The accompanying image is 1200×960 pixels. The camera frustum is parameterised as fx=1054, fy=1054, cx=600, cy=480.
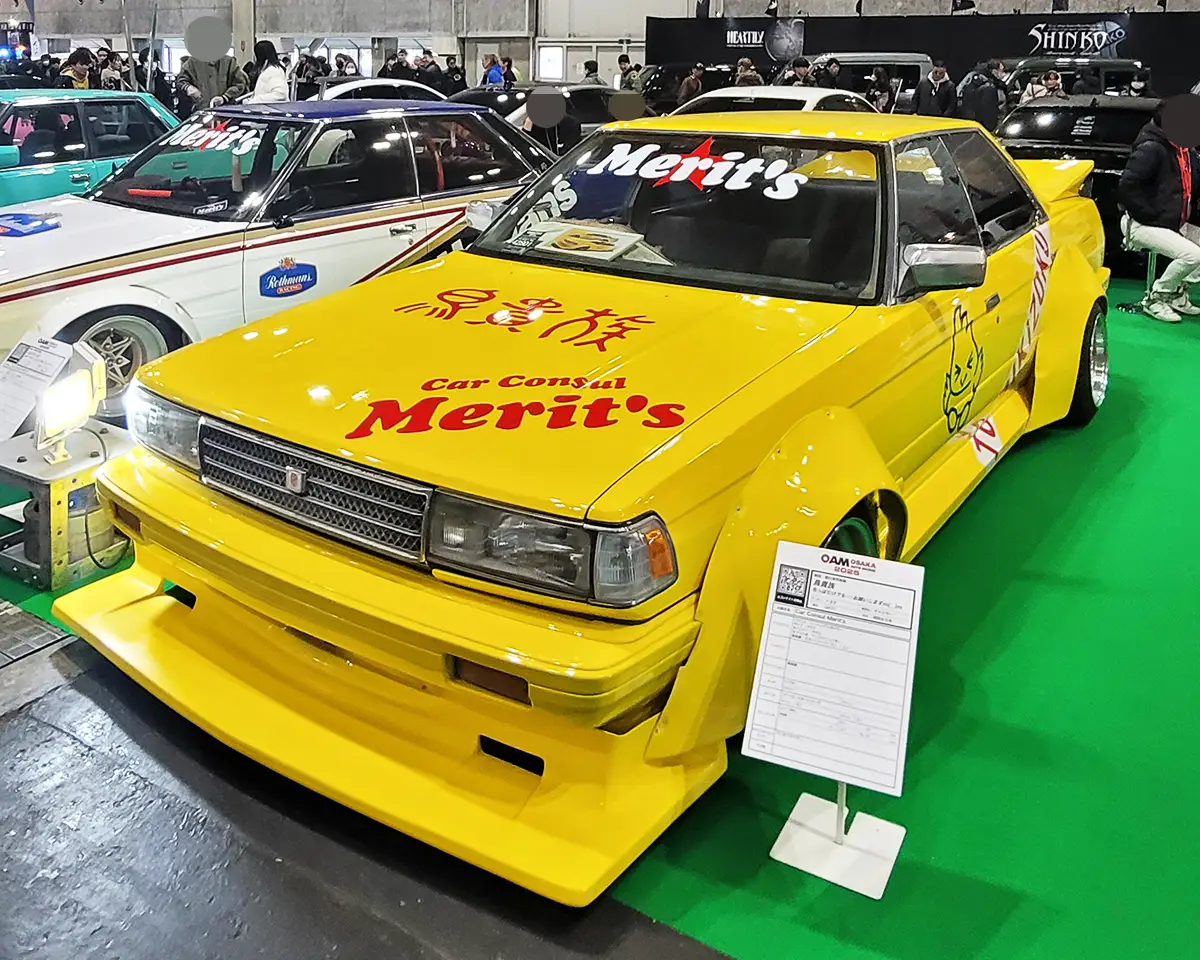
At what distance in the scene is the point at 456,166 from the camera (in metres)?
5.89

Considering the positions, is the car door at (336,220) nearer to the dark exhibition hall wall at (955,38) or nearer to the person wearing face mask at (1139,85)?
the person wearing face mask at (1139,85)

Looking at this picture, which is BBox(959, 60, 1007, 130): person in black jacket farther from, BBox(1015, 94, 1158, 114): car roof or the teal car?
the teal car

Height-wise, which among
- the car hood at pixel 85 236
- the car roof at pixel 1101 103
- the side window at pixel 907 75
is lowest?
the car hood at pixel 85 236

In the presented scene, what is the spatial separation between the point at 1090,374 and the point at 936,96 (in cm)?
879

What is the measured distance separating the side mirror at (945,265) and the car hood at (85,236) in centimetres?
327

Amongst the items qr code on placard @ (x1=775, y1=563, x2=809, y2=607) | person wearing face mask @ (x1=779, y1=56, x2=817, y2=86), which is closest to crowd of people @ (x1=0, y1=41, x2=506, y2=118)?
person wearing face mask @ (x1=779, y1=56, x2=817, y2=86)

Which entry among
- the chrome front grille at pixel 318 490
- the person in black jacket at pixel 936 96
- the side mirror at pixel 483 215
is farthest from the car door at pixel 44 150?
the person in black jacket at pixel 936 96

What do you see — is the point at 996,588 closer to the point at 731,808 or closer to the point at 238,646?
the point at 731,808

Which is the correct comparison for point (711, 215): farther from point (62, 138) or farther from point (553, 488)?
point (62, 138)

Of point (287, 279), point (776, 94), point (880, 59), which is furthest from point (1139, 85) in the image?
point (287, 279)

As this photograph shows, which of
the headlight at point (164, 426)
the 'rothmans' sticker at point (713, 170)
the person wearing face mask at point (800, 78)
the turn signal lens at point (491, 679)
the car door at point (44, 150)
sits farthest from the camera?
the person wearing face mask at point (800, 78)

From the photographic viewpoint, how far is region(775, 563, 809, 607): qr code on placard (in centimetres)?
223

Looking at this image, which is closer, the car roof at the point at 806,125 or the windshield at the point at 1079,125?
the car roof at the point at 806,125

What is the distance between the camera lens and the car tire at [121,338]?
4.55 metres
